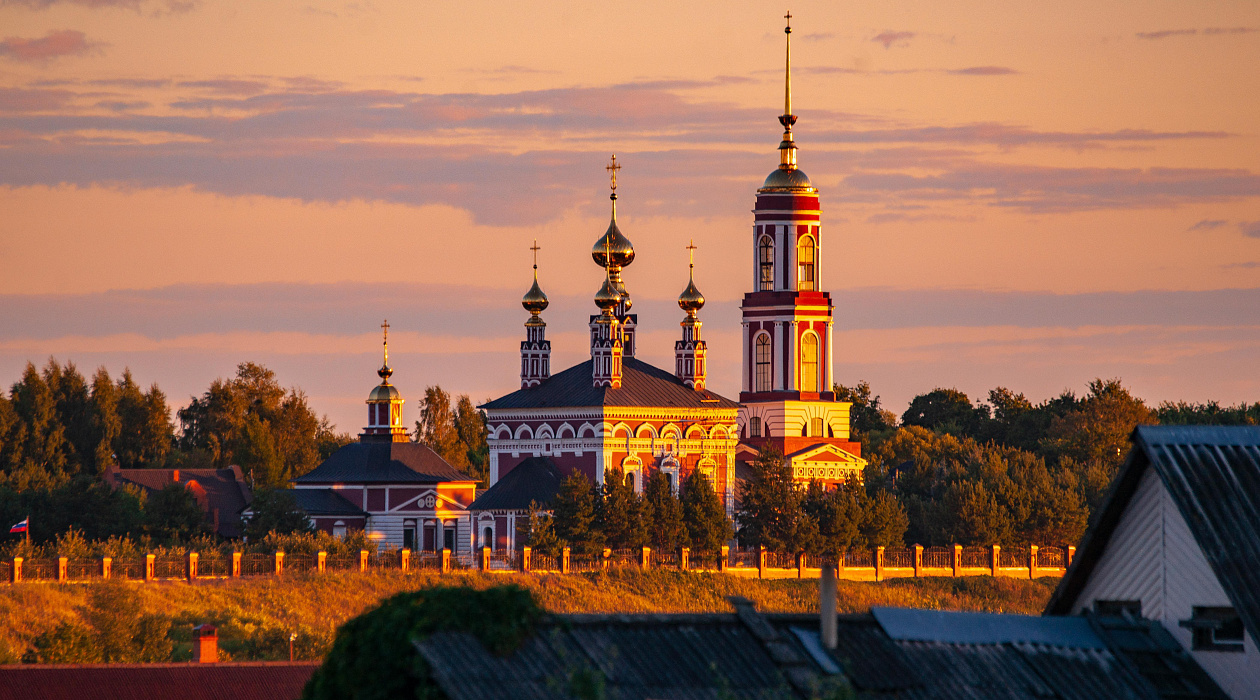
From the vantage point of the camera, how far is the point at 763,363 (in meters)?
Result: 84.6

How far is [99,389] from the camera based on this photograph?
314 ft

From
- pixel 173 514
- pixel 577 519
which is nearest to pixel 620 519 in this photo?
pixel 577 519

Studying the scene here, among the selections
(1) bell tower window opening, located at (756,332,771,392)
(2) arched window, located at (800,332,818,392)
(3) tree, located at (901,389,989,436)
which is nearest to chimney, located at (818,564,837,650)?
(2) arched window, located at (800,332,818,392)

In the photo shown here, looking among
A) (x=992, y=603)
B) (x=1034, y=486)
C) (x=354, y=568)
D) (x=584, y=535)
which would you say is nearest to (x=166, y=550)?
(x=354, y=568)

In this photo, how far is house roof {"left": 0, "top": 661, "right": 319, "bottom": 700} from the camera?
33.3 m

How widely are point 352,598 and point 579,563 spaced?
429 inches

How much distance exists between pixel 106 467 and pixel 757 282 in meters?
31.8

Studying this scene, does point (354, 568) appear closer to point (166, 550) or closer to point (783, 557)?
point (166, 550)

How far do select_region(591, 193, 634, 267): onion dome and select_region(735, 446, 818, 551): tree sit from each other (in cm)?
1230

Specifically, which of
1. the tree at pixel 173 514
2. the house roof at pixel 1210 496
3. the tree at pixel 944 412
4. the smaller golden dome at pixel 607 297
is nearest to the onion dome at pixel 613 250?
the smaller golden dome at pixel 607 297

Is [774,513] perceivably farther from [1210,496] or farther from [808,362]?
[1210,496]

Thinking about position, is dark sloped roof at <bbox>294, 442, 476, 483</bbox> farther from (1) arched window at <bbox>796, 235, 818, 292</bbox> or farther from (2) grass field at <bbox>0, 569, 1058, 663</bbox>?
(1) arched window at <bbox>796, 235, 818, 292</bbox>

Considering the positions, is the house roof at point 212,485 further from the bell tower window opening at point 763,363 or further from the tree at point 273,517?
the bell tower window opening at point 763,363

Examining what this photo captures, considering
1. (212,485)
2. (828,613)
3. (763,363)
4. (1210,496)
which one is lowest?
(828,613)
